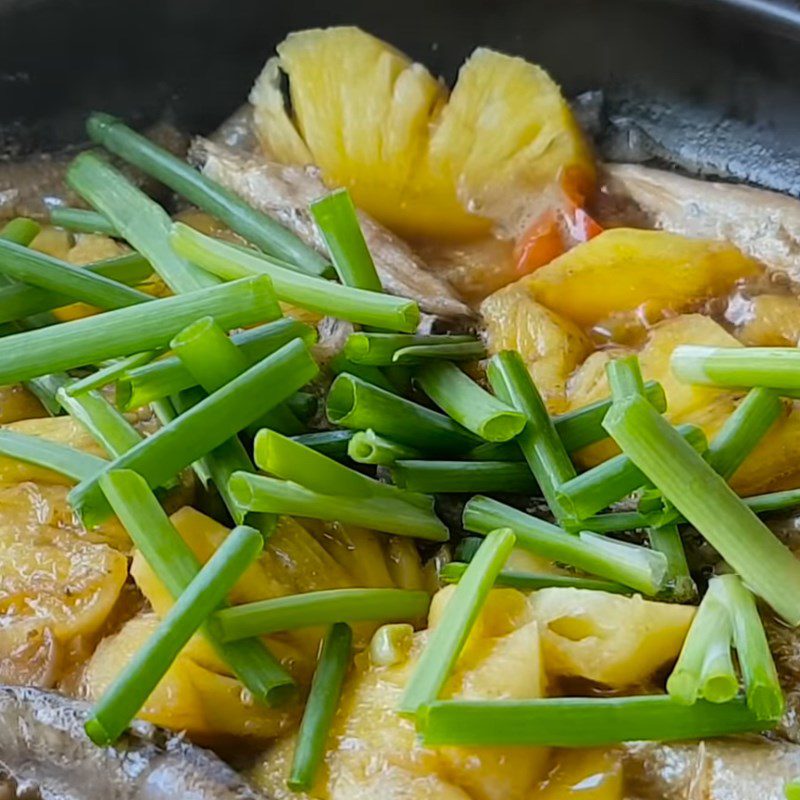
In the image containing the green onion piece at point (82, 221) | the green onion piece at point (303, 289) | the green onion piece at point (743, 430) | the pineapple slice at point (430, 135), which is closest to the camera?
the green onion piece at point (743, 430)

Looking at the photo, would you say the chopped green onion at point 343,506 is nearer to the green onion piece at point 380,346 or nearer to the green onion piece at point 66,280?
the green onion piece at point 380,346

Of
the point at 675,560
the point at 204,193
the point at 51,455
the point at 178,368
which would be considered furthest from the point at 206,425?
the point at 204,193

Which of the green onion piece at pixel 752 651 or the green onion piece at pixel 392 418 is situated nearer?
the green onion piece at pixel 752 651

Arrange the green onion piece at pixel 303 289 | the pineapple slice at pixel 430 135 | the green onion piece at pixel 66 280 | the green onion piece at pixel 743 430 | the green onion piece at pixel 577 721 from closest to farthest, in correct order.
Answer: the green onion piece at pixel 577 721, the green onion piece at pixel 743 430, the green onion piece at pixel 303 289, the green onion piece at pixel 66 280, the pineapple slice at pixel 430 135

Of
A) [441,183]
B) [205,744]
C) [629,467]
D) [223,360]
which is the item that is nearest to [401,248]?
[441,183]

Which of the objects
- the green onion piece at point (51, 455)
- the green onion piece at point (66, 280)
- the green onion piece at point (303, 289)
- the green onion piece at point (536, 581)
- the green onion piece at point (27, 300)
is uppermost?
the green onion piece at point (303, 289)

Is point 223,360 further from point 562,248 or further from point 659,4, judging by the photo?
point 659,4

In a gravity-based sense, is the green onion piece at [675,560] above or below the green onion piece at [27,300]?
below

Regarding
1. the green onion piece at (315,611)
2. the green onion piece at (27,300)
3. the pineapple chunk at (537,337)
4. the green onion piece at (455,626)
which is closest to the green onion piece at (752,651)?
the green onion piece at (455,626)

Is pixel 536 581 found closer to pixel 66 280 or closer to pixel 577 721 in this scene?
pixel 577 721
